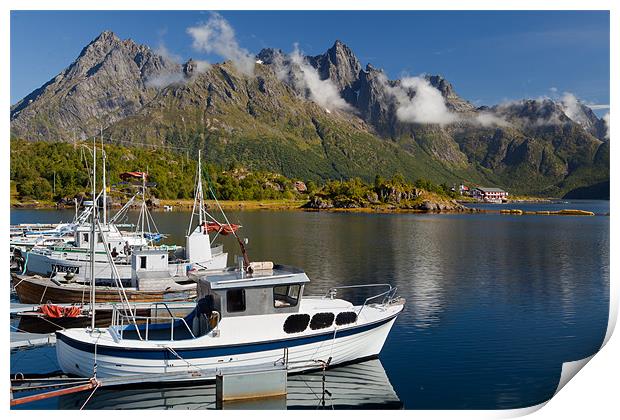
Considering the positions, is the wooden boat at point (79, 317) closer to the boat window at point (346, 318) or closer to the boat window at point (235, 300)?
the boat window at point (235, 300)

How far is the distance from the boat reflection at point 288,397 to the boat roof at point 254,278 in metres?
3.35

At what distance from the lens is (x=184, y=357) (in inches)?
716

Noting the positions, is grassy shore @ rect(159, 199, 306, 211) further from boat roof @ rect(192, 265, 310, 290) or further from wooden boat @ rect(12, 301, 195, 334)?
boat roof @ rect(192, 265, 310, 290)

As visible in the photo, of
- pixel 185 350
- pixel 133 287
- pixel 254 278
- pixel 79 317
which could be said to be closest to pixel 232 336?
pixel 185 350

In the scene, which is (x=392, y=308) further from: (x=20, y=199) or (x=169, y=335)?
(x=20, y=199)

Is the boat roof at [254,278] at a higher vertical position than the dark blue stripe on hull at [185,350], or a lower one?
higher

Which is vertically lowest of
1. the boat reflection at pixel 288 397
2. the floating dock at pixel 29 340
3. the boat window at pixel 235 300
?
the boat reflection at pixel 288 397

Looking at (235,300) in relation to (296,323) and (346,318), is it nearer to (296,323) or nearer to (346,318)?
(296,323)

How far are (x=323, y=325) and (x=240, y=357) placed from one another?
10.2 ft

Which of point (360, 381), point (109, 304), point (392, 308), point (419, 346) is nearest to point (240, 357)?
point (360, 381)

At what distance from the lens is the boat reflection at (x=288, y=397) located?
57.2 feet

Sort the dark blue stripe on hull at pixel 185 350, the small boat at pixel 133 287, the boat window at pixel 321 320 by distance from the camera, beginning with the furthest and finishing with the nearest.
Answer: the small boat at pixel 133 287 → the boat window at pixel 321 320 → the dark blue stripe on hull at pixel 185 350

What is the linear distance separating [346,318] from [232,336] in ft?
13.8

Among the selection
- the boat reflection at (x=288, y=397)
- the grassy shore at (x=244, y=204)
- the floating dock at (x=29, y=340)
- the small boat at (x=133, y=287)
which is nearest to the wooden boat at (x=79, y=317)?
the floating dock at (x=29, y=340)
